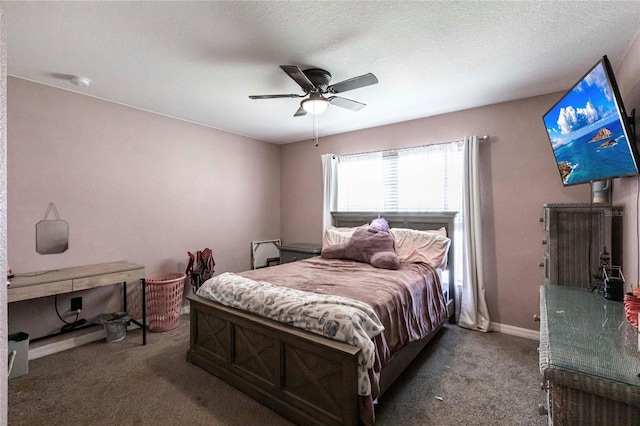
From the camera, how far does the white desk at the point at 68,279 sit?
2.23m

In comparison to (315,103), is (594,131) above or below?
below

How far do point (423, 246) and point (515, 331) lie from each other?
127cm

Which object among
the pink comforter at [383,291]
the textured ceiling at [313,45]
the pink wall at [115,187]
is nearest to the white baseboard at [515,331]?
the pink comforter at [383,291]

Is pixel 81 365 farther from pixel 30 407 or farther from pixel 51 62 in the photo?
pixel 51 62

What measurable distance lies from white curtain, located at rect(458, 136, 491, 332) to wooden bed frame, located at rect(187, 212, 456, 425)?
89 centimetres

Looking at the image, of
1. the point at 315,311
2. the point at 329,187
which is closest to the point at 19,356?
the point at 315,311

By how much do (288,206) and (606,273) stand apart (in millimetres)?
4011

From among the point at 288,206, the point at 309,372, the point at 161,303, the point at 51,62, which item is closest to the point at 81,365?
the point at 161,303

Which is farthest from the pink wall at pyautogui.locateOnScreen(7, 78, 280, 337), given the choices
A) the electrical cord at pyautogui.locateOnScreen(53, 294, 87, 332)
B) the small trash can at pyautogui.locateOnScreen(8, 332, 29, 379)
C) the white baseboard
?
the white baseboard

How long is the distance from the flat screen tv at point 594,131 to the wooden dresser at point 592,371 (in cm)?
90

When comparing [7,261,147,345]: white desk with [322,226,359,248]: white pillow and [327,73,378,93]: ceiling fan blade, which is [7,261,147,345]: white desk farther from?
[327,73,378,93]: ceiling fan blade

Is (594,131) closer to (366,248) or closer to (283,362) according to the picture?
(366,248)

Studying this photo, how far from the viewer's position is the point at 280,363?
74.8 inches

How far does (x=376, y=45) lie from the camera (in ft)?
6.72
